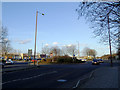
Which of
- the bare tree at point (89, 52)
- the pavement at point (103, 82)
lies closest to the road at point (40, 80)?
the pavement at point (103, 82)

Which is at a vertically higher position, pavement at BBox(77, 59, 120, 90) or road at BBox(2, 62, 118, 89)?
pavement at BBox(77, 59, 120, 90)

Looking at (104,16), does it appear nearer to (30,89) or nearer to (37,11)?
(30,89)

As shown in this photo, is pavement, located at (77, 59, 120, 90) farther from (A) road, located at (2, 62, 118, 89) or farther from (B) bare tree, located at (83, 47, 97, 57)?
(B) bare tree, located at (83, 47, 97, 57)

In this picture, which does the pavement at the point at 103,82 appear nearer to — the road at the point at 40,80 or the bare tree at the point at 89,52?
the road at the point at 40,80

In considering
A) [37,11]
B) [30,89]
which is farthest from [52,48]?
[30,89]

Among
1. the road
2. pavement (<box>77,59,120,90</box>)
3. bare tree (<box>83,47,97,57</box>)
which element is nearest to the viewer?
pavement (<box>77,59,120,90</box>)

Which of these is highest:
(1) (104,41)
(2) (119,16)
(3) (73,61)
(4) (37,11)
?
(4) (37,11)

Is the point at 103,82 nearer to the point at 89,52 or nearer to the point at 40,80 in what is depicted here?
the point at 40,80

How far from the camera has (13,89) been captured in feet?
25.2

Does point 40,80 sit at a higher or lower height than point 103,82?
lower

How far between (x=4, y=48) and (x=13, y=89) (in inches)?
1429

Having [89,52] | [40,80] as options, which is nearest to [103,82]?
[40,80]

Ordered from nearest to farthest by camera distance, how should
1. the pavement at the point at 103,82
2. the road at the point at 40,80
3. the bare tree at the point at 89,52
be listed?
the pavement at the point at 103,82 → the road at the point at 40,80 → the bare tree at the point at 89,52

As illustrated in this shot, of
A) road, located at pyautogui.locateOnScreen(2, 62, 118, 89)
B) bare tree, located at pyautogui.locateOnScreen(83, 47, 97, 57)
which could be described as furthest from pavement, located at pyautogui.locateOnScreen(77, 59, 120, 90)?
bare tree, located at pyautogui.locateOnScreen(83, 47, 97, 57)
